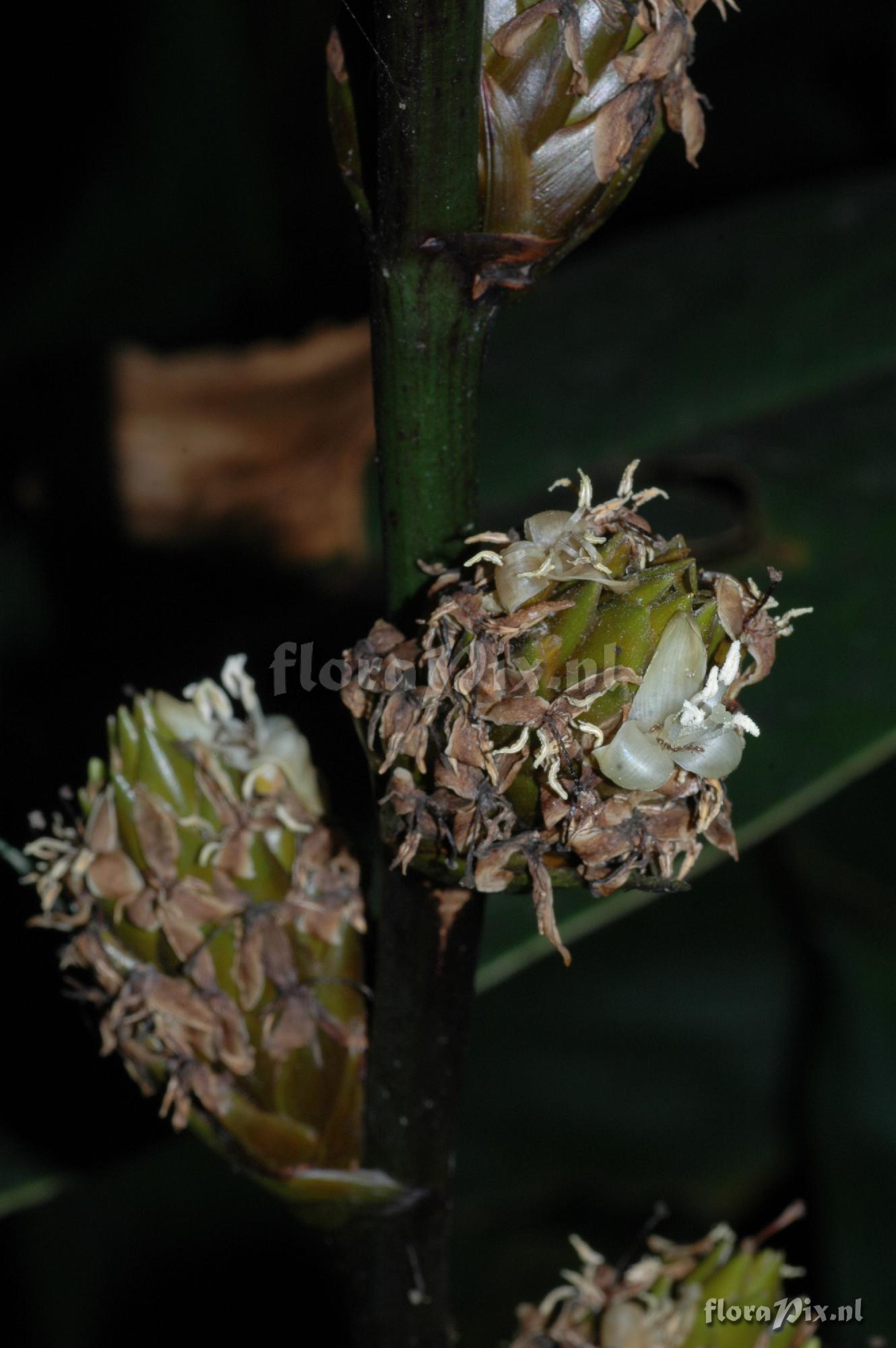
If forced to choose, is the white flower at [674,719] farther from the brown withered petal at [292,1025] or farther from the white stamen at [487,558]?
the brown withered petal at [292,1025]

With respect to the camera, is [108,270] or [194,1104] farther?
[108,270]

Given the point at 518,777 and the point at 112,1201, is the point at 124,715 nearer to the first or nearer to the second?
the point at 518,777

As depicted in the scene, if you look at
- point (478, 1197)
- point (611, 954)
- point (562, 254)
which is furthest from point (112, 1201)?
point (562, 254)

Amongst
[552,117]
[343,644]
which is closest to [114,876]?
[552,117]

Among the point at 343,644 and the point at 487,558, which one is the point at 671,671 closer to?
the point at 487,558

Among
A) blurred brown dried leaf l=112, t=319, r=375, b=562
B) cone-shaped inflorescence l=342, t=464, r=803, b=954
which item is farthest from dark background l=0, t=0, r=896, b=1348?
cone-shaped inflorescence l=342, t=464, r=803, b=954
